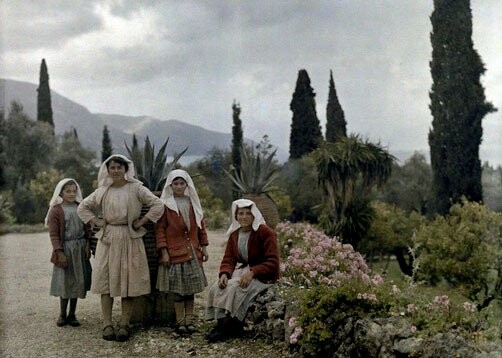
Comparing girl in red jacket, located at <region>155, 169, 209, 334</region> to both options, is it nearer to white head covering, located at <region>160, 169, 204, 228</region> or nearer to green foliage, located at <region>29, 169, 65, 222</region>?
white head covering, located at <region>160, 169, 204, 228</region>

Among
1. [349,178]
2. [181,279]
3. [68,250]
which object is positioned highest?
[349,178]

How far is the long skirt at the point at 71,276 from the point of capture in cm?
515

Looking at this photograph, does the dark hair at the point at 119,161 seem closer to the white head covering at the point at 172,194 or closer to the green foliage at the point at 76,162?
the white head covering at the point at 172,194

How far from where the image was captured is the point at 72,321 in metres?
5.36

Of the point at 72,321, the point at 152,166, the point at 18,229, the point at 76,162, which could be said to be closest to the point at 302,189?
the point at 76,162

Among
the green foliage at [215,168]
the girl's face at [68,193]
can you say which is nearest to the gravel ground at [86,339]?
the girl's face at [68,193]

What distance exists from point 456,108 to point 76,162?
19.8 m

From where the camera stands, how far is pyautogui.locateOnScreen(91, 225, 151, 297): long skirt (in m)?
4.76

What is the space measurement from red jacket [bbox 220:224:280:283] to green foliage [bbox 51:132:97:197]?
22.8 metres

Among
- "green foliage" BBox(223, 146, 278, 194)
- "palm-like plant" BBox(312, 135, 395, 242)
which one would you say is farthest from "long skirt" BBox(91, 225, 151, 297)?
"palm-like plant" BBox(312, 135, 395, 242)

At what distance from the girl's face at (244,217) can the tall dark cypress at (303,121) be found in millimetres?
22493

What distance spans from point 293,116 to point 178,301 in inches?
935

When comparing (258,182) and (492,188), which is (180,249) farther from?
(492,188)

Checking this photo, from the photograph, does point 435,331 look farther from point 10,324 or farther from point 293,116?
point 293,116
